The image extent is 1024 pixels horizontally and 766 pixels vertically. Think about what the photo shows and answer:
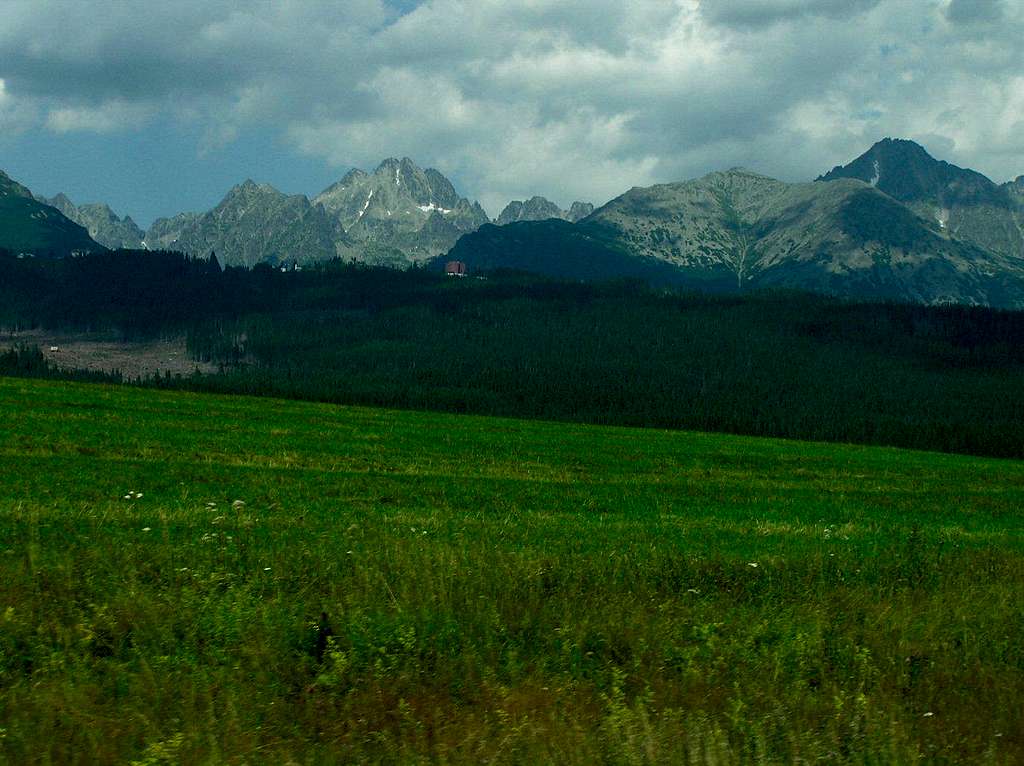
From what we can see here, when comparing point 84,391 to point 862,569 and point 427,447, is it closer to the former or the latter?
point 427,447

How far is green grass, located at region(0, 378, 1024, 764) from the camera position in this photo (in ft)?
29.4

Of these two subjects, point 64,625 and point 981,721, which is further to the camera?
point 64,625

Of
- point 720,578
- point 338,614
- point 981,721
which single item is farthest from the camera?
point 720,578

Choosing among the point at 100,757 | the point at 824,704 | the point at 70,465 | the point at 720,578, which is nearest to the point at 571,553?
the point at 720,578

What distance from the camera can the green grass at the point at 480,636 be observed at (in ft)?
29.4

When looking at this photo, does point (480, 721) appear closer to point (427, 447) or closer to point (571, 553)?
point (571, 553)

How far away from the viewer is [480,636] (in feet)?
38.7

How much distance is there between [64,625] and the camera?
11219mm

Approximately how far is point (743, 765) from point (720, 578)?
755cm

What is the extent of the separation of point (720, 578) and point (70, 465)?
22.1 m

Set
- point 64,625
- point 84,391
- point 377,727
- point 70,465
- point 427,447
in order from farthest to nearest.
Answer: point 84,391 < point 427,447 < point 70,465 < point 64,625 < point 377,727

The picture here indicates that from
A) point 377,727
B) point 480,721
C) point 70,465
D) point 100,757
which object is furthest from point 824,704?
point 70,465

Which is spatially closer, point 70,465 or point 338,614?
Answer: point 338,614

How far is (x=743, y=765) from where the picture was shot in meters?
8.52
